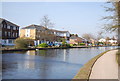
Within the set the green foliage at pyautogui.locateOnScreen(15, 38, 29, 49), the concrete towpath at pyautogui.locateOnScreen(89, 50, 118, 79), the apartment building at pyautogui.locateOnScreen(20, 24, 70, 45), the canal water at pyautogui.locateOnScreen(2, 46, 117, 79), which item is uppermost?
the apartment building at pyautogui.locateOnScreen(20, 24, 70, 45)

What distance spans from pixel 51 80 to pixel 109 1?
12787mm

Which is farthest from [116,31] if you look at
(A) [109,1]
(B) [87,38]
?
(B) [87,38]

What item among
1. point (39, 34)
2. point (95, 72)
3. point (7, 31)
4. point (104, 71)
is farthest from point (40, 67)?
A: point (39, 34)

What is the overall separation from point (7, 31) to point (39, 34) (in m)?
11.0

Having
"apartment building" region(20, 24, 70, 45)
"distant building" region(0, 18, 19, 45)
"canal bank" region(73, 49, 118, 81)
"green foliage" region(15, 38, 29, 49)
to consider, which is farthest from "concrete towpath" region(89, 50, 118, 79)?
"distant building" region(0, 18, 19, 45)

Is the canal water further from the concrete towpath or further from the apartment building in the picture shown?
the apartment building

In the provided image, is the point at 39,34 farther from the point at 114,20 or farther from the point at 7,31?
the point at 114,20

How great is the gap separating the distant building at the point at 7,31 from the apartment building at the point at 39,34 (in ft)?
19.0

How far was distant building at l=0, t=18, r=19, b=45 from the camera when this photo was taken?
52.9m

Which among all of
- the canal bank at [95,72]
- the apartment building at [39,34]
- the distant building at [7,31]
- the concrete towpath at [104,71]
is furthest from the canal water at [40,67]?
the apartment building at [39,34]

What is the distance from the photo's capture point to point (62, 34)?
10675 centimetres

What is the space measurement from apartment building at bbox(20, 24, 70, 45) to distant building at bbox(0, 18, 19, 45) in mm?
5805

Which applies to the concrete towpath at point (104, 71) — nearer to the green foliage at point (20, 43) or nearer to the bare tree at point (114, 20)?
the bare tree at point (114, 20)

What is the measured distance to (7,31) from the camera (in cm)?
5600
